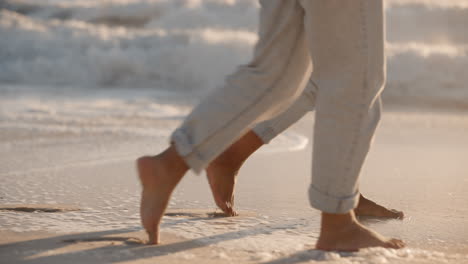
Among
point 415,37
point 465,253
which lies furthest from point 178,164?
point 415,37

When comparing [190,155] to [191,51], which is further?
[191,51]

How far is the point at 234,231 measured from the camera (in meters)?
1.69

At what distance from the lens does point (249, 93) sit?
4.79ft

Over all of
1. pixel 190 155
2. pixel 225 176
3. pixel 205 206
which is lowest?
pixel 205 206

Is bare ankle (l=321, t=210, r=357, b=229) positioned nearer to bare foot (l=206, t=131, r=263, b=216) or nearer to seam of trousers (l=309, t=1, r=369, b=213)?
seam of trousers (l=309, t=1, r=369, b=213)

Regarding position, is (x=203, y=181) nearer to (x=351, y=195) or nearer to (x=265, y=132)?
(x=265, y=132)

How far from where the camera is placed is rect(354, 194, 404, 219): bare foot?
187 centimetres

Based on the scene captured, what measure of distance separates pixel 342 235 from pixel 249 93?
13.8 inches

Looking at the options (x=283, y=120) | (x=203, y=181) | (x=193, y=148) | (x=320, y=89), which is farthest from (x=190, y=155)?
(x=203, y=181)

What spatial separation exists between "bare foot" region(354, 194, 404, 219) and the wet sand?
0.03 meters

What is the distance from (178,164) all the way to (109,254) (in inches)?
9.0

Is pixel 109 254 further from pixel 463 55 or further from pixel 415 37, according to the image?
pixel 415 37

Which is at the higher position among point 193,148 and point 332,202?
point 193,148

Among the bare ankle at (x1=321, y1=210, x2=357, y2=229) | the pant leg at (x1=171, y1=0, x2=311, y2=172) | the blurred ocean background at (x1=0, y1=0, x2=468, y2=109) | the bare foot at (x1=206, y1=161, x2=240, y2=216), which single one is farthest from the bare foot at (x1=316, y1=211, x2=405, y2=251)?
the blurred ocean background at (x1=0, y1=0, x2=468, y2=109)
